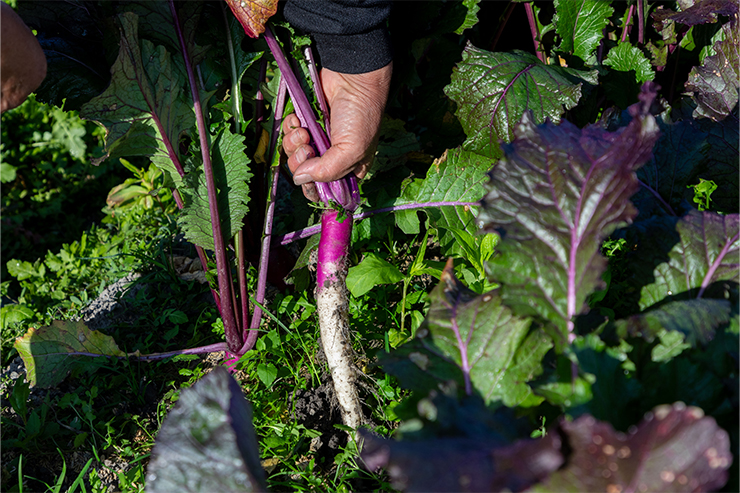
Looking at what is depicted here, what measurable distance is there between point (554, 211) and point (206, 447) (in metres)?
0.94

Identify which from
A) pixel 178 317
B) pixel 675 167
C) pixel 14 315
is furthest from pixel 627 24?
pixel 14 315

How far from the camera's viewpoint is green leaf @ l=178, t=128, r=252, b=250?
80.2 inches

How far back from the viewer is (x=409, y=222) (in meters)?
2.16

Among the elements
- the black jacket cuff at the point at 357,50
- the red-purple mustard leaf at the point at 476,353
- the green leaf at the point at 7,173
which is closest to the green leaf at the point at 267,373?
the red-purple mustard leaf at the point at 476,353

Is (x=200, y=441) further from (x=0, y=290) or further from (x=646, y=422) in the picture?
(x=0, y=290)

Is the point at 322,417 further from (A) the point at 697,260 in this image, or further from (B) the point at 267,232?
(A) the point at 697,260

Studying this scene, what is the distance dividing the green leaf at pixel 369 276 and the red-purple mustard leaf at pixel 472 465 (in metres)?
1.02

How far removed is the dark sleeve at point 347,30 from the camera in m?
1.92

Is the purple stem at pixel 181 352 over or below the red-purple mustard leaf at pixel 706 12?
below

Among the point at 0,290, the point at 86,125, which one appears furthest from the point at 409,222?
the point at 86,125

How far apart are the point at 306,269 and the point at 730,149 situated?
1699mm

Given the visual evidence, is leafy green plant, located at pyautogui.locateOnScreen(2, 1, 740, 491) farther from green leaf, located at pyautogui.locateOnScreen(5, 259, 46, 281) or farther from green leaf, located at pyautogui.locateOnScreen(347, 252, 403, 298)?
green leaf, located at pyautogui.locateOnScreen(5, 259, 46, 281)

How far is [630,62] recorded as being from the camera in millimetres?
2293

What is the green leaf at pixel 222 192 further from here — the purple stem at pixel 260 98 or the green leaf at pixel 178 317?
the green leaf at pixel 178 317
